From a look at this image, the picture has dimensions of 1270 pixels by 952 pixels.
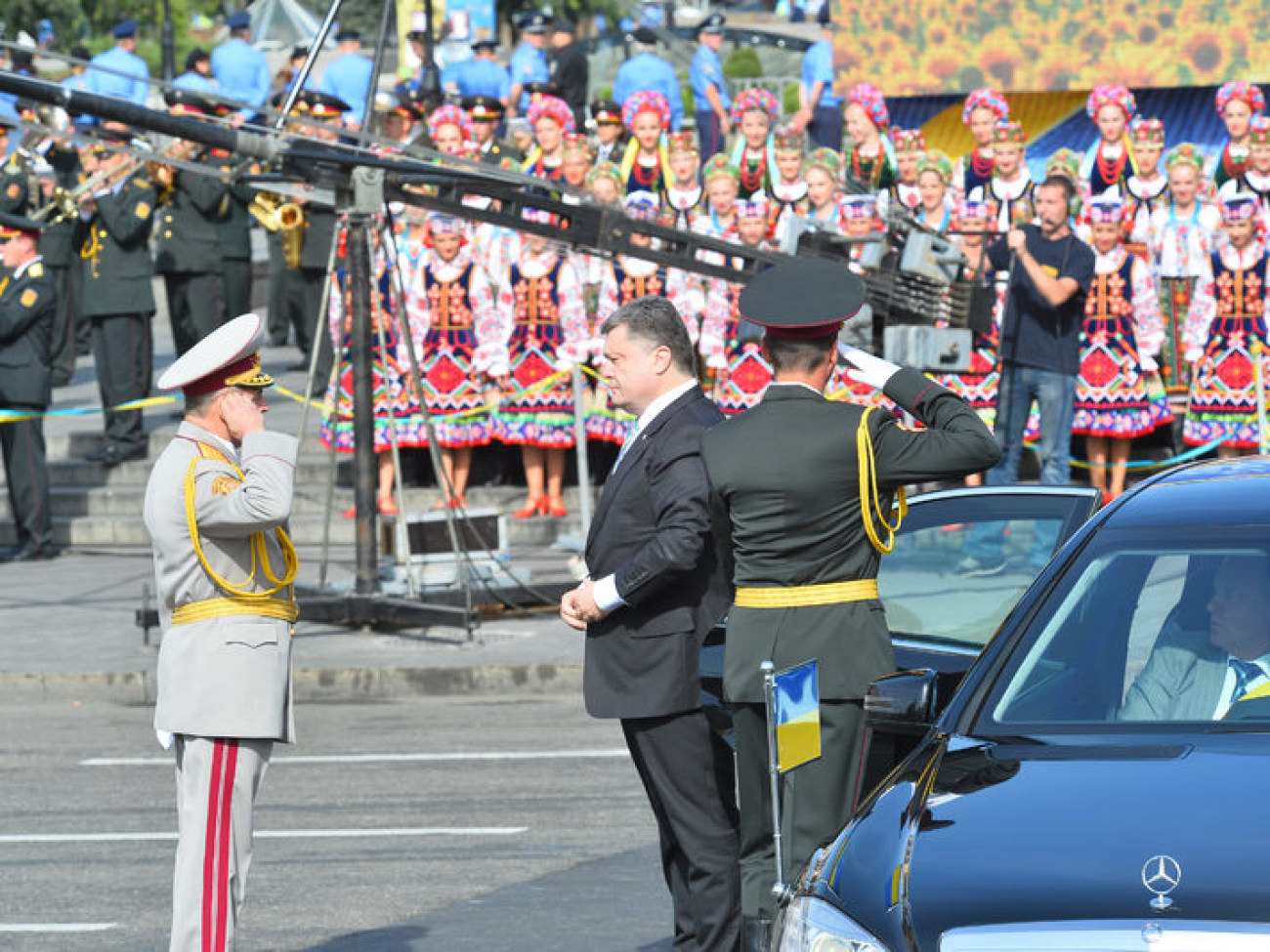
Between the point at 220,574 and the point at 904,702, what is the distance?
73.0 inches

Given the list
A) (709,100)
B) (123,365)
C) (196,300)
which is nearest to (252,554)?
(123,365)

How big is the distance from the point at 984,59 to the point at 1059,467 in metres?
7.78

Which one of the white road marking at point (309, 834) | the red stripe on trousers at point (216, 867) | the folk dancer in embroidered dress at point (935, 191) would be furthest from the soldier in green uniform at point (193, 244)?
the red stripe on trousers at point (216, 867)

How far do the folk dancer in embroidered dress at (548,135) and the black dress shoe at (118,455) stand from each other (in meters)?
3.80

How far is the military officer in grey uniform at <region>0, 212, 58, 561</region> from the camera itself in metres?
16.9

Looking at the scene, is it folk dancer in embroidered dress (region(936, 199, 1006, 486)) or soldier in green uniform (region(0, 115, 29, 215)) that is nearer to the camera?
folk dancer in embroidered dress (region(936, 199, 1006, 486))

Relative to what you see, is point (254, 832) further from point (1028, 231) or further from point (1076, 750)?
point (1028, 231)

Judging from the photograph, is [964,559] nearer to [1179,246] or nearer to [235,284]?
[1179,246]

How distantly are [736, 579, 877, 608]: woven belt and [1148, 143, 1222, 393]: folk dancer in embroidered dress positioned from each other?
10.7m

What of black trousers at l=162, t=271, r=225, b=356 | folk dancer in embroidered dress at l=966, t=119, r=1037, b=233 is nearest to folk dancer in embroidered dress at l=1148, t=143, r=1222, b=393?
folk dancer in embroidered dress at l=966, t=119, r=1037, b=233

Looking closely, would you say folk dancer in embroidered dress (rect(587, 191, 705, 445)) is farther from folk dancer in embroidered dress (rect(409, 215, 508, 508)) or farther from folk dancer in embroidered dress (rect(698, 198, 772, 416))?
folk dancer in embroidered dress (rect(409, 215, 508, 508))

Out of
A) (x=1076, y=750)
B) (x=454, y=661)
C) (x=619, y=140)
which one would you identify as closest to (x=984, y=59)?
(x=619, y=140)

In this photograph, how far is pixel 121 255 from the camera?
1866 centimetres

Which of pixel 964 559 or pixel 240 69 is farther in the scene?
pixel 240 69
